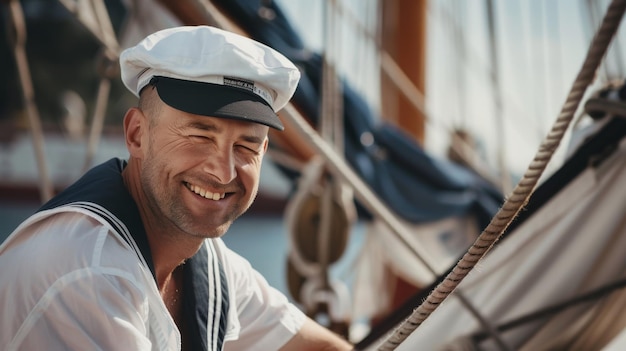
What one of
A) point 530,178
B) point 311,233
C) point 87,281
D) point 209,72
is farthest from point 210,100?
point 311,233

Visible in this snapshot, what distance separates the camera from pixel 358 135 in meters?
3.15

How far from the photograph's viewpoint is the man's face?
1070 millimetres

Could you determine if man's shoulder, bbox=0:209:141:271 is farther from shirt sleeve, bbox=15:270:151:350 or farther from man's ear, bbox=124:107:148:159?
man's ear, bbox=124:107:148:159

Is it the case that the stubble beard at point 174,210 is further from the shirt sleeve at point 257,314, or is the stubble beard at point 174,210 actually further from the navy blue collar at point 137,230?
the shirt sleeve at point 257,314

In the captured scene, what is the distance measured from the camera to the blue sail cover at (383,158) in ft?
9.14

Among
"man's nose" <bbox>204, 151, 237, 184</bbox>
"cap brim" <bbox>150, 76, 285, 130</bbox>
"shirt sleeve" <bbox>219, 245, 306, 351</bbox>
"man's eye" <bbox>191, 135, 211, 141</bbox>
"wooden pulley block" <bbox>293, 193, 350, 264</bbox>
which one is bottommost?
"wooden pulley block" <bbox>293, 193, 350, 264</bbox>

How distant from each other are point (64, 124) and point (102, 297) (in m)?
20.7

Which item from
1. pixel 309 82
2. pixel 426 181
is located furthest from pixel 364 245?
pixel 309 82

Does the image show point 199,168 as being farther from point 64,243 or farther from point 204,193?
point 64,243

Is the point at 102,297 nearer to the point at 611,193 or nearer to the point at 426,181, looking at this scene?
the point at 611,193

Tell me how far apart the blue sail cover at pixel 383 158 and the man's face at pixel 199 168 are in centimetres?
165

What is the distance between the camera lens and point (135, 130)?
3.73ft

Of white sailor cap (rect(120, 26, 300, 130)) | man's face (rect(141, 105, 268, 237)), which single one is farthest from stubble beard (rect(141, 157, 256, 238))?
white sailor cap (rect(120, 26, 300, 130))

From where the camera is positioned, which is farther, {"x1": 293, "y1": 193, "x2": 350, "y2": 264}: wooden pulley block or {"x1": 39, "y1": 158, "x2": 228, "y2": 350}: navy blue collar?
{"x1": 293, "y1": 193, "x2": 350, "y2": 264}: wooden pulley block
